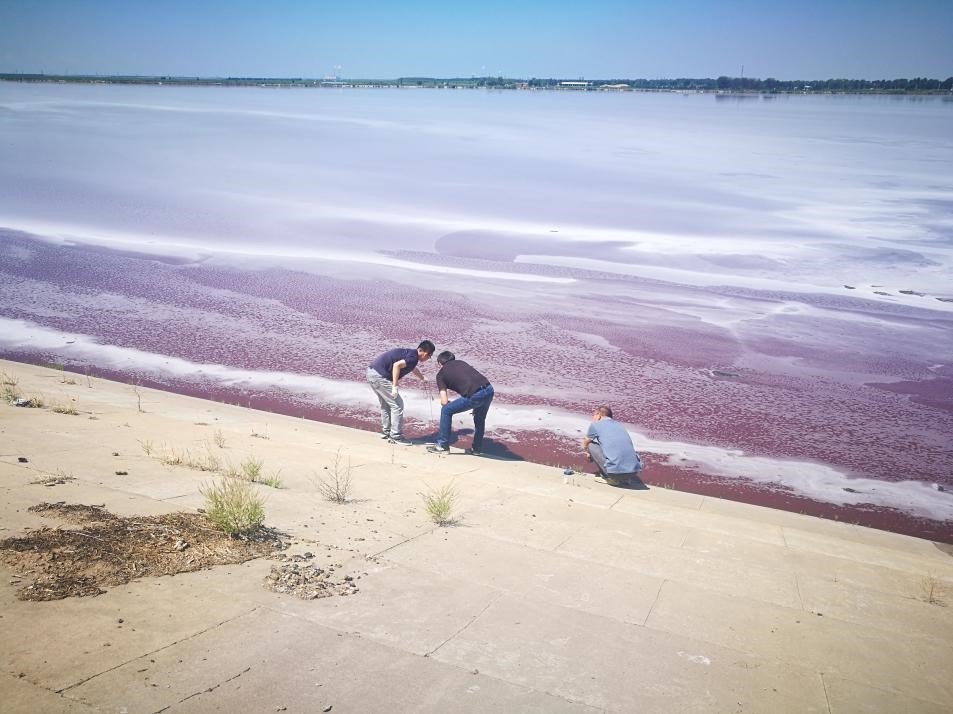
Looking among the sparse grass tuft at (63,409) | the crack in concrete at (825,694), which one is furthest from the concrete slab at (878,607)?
the sparse grass tuft at (63,409)

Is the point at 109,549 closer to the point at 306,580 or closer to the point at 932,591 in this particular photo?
the point at 306,580

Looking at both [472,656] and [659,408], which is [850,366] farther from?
[472,656]

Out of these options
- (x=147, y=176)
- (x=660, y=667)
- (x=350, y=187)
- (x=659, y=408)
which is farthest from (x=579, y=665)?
(x=147, y=176)

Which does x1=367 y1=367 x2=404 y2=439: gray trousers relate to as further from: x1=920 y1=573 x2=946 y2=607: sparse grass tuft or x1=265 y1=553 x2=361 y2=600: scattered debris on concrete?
x1=920 y1=573 x2=946 y2=607: sparse grass tuft

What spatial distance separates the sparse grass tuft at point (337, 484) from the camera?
22.5 ft

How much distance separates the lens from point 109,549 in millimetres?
4898

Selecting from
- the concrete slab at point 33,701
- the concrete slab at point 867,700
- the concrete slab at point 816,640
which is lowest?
the concrete slab at point 816,640

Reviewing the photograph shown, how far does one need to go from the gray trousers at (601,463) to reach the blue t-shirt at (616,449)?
0.22 ft

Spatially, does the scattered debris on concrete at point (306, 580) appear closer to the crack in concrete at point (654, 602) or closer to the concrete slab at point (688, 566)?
the crack in concrete at point (654, 602)

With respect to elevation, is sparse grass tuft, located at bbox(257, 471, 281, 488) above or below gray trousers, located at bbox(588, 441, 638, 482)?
above

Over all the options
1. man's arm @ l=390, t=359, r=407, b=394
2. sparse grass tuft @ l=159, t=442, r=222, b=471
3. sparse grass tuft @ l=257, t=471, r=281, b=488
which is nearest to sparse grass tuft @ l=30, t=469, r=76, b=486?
sparse grass tuft @ l=159, t=442, r=222, b=471

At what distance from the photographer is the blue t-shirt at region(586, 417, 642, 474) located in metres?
8.78

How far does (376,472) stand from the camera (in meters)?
8.11

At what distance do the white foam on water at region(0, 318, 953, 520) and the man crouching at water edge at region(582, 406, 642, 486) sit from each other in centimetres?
139
